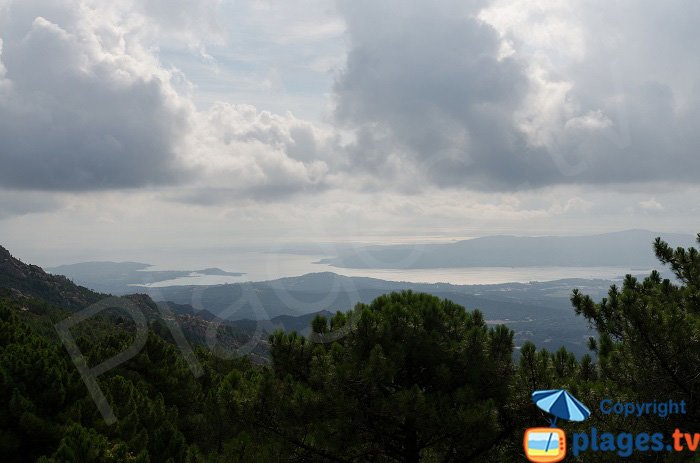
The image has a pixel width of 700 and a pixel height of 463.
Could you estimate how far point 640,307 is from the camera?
903 cm

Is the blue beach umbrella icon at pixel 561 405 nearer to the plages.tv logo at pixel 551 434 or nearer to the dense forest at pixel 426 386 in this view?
the plages.tv logo at pixel 551 434

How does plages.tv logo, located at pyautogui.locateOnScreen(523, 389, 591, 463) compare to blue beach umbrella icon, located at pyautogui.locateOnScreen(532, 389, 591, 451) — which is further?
plages.tv logo, located at pyautogui.locateOnScreen(523, 389, 591, 463)

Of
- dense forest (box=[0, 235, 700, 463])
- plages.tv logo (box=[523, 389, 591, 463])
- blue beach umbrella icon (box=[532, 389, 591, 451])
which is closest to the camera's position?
blue beach umbrella icon (box=[532, 389, 591, 451])

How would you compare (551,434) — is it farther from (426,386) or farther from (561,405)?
(426,386)

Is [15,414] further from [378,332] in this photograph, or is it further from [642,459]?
[642,459]

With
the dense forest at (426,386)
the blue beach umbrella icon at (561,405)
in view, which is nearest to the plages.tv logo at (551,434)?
the blue beach umbrella icon at (561,405)

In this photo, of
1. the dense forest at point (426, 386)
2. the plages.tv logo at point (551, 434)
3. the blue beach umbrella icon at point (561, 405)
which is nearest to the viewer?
the blue beach umbrella icon at point (561, 405)

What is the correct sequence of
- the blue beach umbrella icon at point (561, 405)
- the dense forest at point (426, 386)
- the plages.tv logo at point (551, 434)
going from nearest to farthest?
the blue beach umbrella icon at point (561, 405) → the plages.tv logo at point (551, 434) → the dense forest at point (426, 386)

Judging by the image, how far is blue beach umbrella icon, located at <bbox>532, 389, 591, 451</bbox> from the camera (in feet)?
25.1

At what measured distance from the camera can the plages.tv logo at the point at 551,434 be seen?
7.83m

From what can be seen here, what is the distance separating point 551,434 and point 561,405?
2.09 feet

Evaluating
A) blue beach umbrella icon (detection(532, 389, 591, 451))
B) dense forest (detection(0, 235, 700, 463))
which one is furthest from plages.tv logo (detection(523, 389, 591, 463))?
dense forest (detection(0, 235, 700, 463))

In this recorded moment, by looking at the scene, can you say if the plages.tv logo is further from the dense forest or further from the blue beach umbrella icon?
the dense forest

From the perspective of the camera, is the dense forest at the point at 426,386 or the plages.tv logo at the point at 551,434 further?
the dense forest at the point at 426,386
